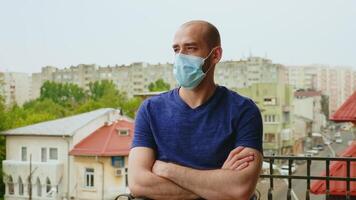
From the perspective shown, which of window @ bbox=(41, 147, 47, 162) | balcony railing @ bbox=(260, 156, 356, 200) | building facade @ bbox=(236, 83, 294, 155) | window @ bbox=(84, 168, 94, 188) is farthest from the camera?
building facade @ bbox=(236, 83, 294, 155)

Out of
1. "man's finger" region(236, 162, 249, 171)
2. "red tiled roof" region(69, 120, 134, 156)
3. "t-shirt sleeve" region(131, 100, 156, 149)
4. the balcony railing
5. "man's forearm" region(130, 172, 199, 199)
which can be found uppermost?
"t-shirt sleeve" region(131, 100, 156, 149)

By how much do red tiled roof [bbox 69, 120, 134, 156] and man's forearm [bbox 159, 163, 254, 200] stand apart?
11102mm

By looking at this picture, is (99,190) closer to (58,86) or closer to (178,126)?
(178,126)

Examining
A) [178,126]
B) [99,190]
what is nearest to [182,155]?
[178,126]

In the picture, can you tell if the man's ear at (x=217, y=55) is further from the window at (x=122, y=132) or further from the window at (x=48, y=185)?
the window at (x=48, y=185)

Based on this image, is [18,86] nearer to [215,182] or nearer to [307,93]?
[307,93]

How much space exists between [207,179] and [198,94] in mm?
197

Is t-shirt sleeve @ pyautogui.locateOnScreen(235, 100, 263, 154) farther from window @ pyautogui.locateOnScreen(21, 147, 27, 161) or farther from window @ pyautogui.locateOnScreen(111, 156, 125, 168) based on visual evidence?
window @ pyautogui.locateOnScreen(21, 147, 27, 161)

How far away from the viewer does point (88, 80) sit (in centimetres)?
2659

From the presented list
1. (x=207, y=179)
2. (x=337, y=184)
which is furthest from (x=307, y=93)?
(x=207, y=179)

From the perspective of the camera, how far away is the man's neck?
1106 millimetres

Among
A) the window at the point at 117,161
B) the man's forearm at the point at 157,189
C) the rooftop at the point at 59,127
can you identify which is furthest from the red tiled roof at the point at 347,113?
the rooftop at the point at 59,127

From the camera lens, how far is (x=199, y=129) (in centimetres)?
106

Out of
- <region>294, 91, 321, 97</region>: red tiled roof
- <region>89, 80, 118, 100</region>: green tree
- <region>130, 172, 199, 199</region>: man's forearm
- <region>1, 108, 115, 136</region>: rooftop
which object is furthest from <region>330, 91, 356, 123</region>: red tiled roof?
<region>89, 80, 118, 100</region>: green tree
